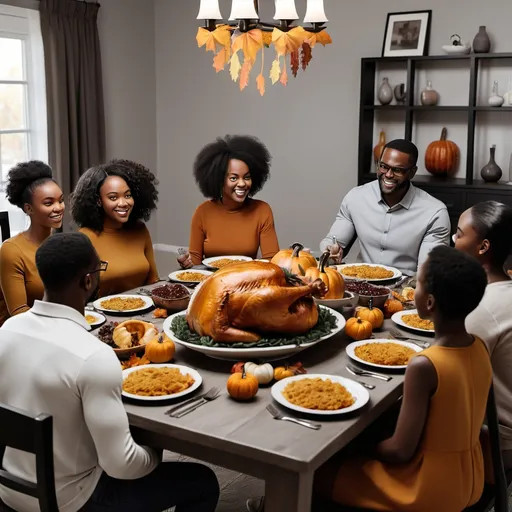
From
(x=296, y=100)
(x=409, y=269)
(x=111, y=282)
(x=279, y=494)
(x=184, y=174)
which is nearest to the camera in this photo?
(x=279, y=494)

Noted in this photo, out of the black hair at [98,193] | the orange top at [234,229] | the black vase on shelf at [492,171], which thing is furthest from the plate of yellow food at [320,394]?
the black vase on shelf at [492,171]

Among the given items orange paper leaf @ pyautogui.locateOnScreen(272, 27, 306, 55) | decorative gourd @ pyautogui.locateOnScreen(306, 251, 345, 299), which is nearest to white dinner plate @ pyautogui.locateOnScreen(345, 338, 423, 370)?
decorative gourd @ pyautogui.locateOnScreen(306, 251, 345, 299)

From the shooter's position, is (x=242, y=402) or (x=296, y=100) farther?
(x=296, y=100)

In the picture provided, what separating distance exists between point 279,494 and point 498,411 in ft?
2.59

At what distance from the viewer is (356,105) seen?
18.4ft

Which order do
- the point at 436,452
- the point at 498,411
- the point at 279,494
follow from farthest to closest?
1. the point at 498,411
2. the point at 436,452
3. the point at 279,494

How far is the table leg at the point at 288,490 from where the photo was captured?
160 centimetres

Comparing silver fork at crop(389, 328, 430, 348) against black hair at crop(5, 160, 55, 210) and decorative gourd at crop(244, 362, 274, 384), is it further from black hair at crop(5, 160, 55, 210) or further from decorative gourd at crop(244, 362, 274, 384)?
black hair at crop(5, 160, 55, 210)

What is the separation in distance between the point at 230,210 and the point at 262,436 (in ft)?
7.56

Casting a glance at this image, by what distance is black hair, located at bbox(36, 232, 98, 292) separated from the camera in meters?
1.72

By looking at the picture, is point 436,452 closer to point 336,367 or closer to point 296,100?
point 336,367

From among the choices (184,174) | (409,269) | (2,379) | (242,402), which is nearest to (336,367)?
(242,402)

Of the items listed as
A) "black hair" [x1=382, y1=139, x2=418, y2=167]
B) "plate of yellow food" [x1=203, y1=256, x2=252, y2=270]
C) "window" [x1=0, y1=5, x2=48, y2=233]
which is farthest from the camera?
"window" [x1=0, y1=5, x2=48, y2=233]

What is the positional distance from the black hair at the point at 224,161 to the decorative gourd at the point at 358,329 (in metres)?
1.62
